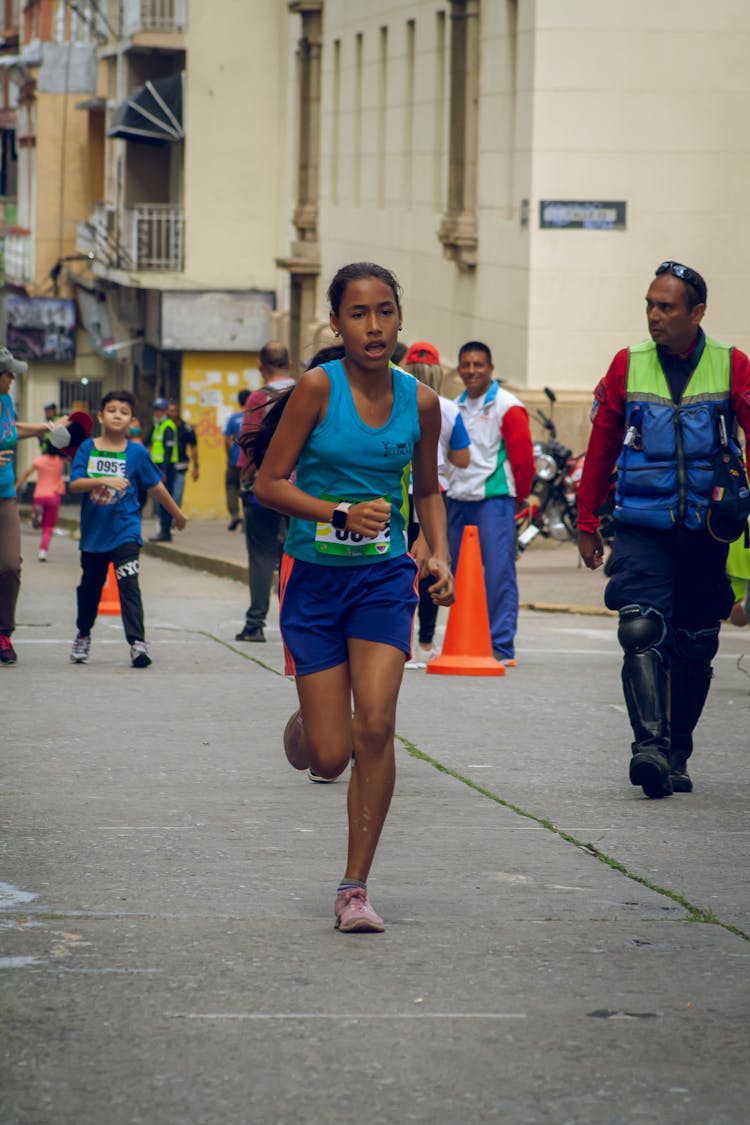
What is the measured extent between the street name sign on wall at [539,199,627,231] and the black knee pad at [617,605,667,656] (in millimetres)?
16235

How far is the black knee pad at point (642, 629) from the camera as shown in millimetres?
8055

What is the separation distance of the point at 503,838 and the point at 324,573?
5.35ft

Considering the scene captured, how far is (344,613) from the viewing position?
6020 millimetres

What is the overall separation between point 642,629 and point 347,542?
2.31 meters

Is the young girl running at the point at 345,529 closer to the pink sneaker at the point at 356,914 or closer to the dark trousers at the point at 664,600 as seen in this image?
the pink sneaker at the point at 356,914

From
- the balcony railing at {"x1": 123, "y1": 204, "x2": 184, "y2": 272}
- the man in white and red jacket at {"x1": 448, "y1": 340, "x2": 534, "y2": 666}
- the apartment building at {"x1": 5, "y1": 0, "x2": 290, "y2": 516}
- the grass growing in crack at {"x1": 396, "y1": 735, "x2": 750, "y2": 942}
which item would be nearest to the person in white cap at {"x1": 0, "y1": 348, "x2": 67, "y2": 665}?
the man in white and red jacket at {"x1": 448, "y1": 340, "x2": 534, "y2": 666}

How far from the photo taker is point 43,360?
167ft

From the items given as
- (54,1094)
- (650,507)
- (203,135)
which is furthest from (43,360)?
(54,1094)

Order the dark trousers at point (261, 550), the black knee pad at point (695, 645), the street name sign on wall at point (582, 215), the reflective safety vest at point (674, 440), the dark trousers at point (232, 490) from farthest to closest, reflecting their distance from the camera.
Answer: the dark trousers at point (232, 490), the street name sign on wall at point (582, 215), the dark trousers at point (261, 550), the black knee pad at point (695, 645), the reflective safety vest at point (674, 440)

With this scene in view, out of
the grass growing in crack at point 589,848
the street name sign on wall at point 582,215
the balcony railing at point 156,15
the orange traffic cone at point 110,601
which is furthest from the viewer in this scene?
the balcony railing at point 156,15

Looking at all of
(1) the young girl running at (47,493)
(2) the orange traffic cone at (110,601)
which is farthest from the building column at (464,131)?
(2) the orange traffic cone at (110,601)

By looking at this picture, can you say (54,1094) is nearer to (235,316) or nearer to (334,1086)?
(334,1086)

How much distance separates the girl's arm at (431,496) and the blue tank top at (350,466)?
84 millimetres

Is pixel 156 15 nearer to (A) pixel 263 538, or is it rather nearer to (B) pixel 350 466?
(A) pixel 263 538
